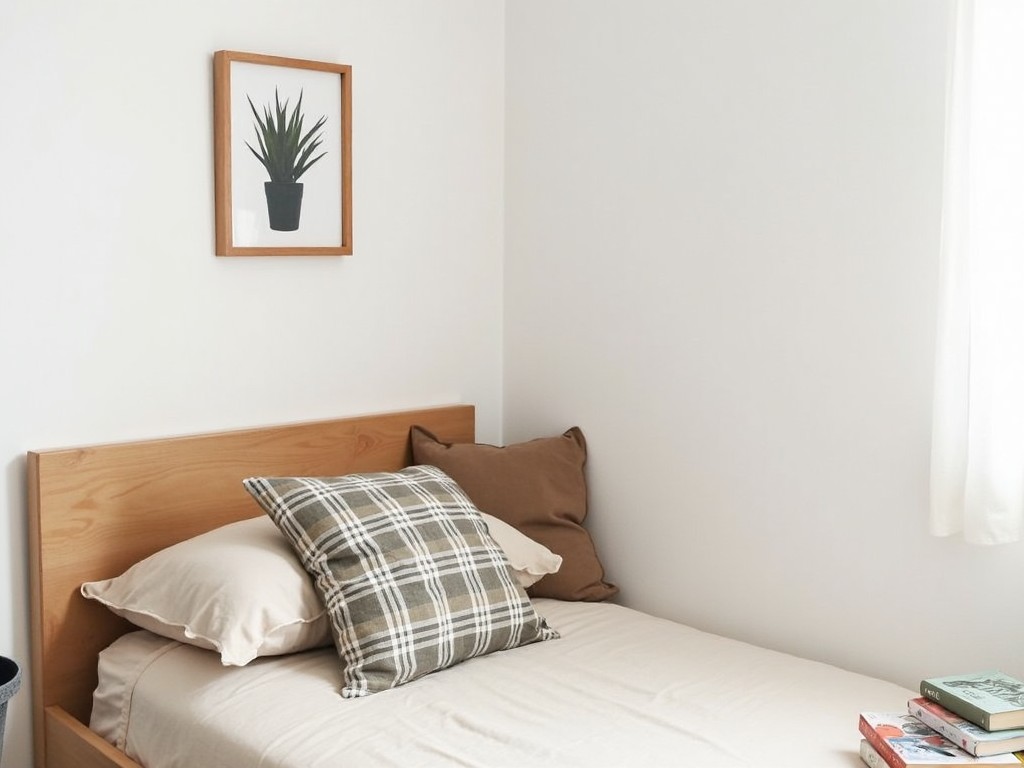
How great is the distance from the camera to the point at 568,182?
2.93 metres

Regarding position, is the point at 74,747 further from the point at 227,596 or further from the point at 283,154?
the point at 283,154

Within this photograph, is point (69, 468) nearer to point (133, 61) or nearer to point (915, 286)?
point (133, 61)

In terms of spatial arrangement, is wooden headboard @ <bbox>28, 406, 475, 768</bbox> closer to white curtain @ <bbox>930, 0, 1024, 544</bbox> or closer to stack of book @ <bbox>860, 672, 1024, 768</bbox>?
stack of book @ <bbox>860, 672, 1024, 768</bbox>

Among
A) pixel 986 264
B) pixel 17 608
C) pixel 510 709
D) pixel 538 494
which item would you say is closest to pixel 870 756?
pixel 510 709

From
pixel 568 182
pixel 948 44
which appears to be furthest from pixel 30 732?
pixel 948 44

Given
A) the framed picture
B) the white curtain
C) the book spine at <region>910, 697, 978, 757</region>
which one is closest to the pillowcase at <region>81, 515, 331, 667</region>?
the framed picture

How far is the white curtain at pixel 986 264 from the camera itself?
1972mm

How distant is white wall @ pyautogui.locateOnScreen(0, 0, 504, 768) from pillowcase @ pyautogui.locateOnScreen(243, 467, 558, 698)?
0.41 m

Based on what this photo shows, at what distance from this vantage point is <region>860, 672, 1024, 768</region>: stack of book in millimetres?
1715

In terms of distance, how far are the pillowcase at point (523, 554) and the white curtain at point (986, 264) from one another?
3.09 feet

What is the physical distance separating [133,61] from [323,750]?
1475mm

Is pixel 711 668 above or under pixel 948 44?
under

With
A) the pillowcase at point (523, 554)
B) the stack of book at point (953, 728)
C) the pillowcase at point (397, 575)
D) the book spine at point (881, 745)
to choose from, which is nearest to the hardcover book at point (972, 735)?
the stack of book at point (953, 728)

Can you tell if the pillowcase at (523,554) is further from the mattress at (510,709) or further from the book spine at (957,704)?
the book spine at (957,704)
